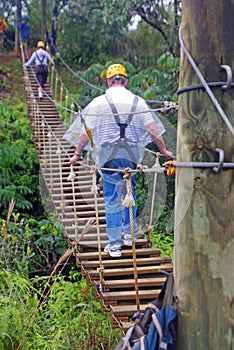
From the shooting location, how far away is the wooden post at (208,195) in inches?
A: 39.8

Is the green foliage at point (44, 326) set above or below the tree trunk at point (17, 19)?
below

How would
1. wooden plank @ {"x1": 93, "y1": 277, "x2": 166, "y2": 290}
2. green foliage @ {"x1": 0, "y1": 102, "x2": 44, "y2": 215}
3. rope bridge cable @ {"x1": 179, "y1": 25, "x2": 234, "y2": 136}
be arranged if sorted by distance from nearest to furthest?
1. rope bridge cable @ {"x1": 179, "y1": 25, "x2": 234, "y2": 136}
2. wooden plank @ {"x1": 93, "y1": 277, "x2": 166, "y2": 290}
3. green foliage @ {"x1": 0, "y1": 102, "x2": 44, "y2": 215}

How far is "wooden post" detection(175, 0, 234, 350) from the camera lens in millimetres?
1011

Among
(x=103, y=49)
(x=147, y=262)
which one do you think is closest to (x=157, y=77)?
(x=147, y=262)

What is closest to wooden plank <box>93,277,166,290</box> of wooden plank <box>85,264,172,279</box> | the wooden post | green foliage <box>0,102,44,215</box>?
wooden plank <box>85,264,172,279</box>

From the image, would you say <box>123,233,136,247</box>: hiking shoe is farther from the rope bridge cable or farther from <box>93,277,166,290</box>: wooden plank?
the rope bridge cable

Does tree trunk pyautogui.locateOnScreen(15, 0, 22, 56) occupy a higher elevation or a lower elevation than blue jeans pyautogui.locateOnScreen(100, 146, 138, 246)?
higher

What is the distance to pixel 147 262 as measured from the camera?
8.02 feet

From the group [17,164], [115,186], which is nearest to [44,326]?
[115,186]

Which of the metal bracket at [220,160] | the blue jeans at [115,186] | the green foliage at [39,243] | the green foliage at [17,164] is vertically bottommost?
the green foliage at [39,243]

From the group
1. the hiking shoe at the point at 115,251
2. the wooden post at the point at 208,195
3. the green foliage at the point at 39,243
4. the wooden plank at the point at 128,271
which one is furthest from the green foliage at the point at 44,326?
the wooden post at the point at 208,195

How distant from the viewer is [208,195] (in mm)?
1022

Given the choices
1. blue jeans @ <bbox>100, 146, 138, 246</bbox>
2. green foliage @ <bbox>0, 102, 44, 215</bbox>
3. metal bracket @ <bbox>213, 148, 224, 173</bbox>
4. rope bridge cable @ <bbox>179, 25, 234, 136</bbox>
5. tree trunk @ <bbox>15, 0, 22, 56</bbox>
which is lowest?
green foliage @ <bbox>0, 102, 44, 215</bbox>

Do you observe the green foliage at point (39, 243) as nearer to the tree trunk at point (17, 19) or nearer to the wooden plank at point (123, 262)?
the wooden plank at point (123, 262)
